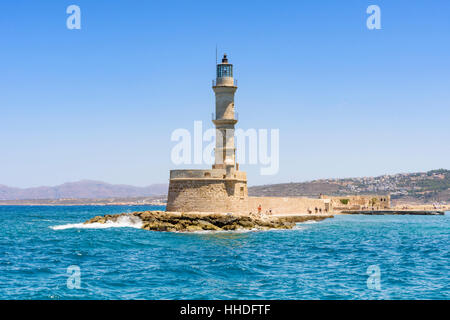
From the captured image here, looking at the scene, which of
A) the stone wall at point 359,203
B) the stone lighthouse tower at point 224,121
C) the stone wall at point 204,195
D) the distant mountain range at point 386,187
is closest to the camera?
the stone wall at point 204,195

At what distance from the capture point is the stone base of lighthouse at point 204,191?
33188 millimetres

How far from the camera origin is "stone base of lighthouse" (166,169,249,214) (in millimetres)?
33188

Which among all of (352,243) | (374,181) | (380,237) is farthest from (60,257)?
(374,181)

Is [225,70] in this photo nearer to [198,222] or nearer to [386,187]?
[198,222]

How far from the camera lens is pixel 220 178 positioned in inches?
1315

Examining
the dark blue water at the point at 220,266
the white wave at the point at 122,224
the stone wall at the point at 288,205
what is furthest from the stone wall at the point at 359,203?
the dark blue water at the point at 220,266

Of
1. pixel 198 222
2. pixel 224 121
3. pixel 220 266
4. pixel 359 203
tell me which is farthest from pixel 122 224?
pixel 359 203

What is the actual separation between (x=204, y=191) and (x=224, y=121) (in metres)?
4.88

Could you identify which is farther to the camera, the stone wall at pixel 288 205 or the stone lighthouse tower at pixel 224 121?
the stone wall at pixel 288 205

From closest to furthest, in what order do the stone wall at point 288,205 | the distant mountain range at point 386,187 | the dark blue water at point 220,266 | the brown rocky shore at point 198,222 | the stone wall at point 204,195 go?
the dark blue water at point 220,266 < the brown rocky shore at point 198,222 < the stone wall at point 204,195 < the stone wall at point 288,205 < the distant mountain range at point 386,187

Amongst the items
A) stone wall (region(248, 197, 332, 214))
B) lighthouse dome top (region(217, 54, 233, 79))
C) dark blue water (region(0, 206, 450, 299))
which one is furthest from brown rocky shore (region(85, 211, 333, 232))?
lighthouse dome top (region(217, 54, 233, 79))

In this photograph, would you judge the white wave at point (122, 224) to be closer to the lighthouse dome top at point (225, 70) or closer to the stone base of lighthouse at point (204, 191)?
the stone base of lighthouse at point (204, 191)
